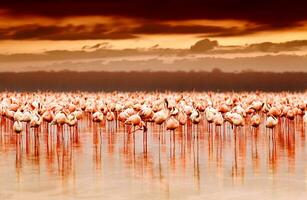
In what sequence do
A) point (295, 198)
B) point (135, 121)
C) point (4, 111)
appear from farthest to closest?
1. point (4, 111)
2. point (135, 121)
3. point (295, 198)

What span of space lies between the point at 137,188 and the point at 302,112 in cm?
Answer: 1769

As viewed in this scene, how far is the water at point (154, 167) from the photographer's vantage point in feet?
47.6

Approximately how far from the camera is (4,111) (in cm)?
3091

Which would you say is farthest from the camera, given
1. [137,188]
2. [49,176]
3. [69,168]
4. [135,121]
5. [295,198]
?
[135,121]

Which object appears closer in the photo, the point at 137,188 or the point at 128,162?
the point at 137,188

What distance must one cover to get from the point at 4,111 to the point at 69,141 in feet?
24.2

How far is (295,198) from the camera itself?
13742mm

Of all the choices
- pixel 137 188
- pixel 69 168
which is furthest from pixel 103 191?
pixel 69 168

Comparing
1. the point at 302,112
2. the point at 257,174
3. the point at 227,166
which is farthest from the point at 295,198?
the point at 302,112

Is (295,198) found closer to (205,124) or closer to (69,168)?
(69,168)

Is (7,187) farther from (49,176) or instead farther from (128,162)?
(128,162)

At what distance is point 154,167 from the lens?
17.7m

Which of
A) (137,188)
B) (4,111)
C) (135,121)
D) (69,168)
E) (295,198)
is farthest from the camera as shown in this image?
(4,111)

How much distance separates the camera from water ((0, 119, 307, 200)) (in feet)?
47.6
